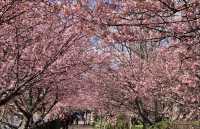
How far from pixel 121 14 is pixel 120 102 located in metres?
16.4

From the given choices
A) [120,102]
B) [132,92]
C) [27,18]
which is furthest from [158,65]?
[27,18]

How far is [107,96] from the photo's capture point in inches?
971

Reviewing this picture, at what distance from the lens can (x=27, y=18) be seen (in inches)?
428

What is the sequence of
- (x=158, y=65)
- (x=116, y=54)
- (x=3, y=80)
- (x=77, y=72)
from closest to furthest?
1. (x=3, y=80)
2. (x=77, y=72)
3. (x=158, y=65)
4. (x=116, y=54)

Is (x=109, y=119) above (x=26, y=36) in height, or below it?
below

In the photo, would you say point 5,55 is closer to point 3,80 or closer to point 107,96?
point 3,80

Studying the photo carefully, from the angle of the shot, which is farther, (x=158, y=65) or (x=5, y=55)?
(x=158, y=65)

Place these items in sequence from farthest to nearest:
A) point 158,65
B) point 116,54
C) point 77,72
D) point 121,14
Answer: point 116,54, point 158,65, point 77,72, point 121,14

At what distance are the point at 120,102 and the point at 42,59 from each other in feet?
36.0

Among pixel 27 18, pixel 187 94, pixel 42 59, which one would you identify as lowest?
pixel 187 94

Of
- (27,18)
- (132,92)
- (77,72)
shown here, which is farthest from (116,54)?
(27,18)

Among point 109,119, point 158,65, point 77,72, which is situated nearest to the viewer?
point 77,72

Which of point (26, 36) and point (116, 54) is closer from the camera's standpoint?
point (26, 36)

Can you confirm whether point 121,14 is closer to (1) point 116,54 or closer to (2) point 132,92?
(2) point 132,92
